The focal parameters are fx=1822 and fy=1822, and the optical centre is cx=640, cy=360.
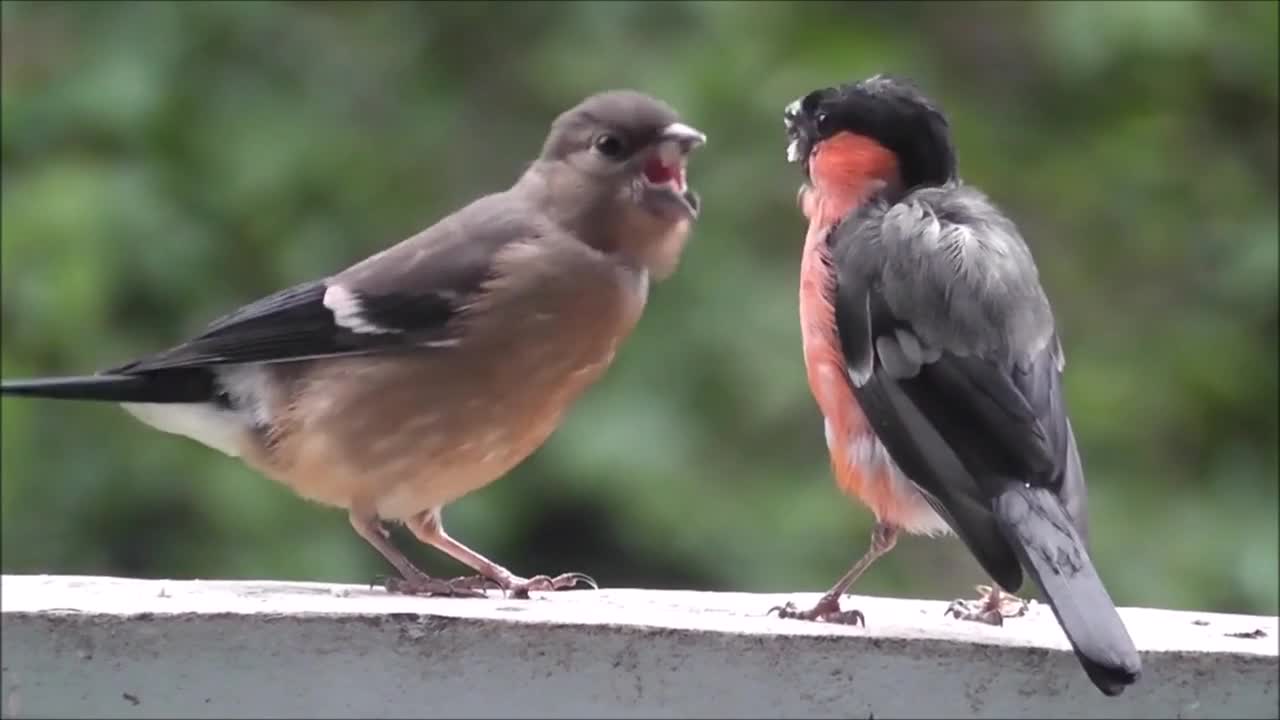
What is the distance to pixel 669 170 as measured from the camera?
2.39 meters

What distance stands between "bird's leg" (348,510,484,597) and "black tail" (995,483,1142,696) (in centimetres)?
73

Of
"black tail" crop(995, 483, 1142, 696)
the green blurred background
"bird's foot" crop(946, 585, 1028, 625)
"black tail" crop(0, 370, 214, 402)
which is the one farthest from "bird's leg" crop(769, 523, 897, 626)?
the green blurred background

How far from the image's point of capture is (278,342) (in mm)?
2477

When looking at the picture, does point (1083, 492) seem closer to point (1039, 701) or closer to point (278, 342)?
point (1039, 701)

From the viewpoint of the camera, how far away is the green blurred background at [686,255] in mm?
3461

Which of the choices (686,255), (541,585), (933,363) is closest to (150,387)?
(541,585)

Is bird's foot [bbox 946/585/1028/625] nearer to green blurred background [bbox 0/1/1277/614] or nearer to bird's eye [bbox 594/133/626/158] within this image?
bird's eye [bbox 594/133/626/158]

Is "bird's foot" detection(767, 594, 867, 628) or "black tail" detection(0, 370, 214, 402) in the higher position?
"black tail" detection(0, 370, 214, 402)

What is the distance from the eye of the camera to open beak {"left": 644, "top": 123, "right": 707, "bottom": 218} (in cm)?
236

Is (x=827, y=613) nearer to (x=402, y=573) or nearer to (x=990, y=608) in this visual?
(x=990, y=608)

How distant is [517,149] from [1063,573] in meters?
2.09

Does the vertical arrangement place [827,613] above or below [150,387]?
below

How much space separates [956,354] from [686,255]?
1474 mm

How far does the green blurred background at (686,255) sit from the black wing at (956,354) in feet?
3.88
